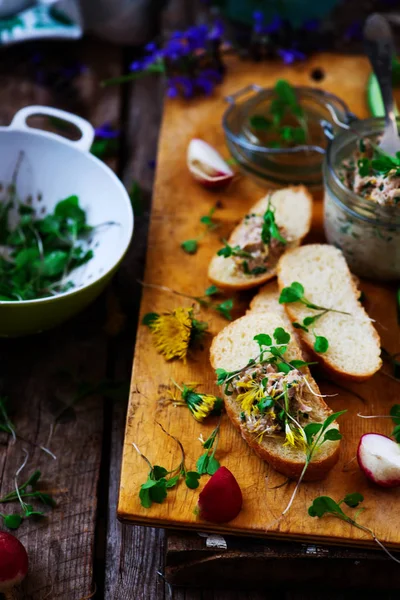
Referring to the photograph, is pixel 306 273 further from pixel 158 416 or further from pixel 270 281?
pixel 158 416

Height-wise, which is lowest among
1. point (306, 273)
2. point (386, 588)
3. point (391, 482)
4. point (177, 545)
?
point (386, 588)

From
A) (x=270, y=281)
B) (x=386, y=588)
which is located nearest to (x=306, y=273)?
(x=270, y=281)

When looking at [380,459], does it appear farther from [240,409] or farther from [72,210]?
[72,210]

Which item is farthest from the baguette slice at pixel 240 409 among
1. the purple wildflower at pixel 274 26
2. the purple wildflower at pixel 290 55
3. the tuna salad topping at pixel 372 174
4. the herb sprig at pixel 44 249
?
the purple wildflower at pixel 274 26

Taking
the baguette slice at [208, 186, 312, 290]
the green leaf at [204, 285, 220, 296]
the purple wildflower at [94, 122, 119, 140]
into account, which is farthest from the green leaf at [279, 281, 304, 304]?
the purple wildflower at [94, 122, 119, 140]

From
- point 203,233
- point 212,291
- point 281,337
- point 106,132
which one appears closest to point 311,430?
point 281,337

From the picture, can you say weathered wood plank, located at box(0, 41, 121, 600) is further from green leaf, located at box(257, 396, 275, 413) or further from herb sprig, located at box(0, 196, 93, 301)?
green leaf, located at box(257, 396, 275, 413)
